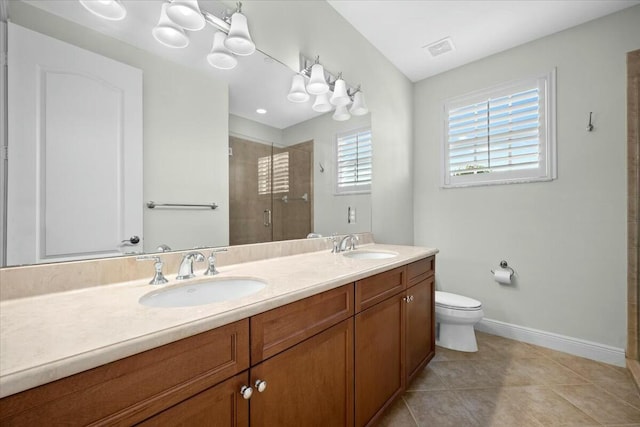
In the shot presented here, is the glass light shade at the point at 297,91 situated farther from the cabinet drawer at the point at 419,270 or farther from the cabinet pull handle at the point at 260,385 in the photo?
the cabinet pull handle at the point at 260,385

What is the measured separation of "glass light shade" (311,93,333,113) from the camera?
1.90 meters

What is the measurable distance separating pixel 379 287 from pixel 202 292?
2.75 ft

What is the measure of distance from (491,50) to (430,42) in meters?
0.61

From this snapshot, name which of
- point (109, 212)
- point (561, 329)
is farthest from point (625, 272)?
point (109, 212)

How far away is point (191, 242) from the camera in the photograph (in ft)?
4.09

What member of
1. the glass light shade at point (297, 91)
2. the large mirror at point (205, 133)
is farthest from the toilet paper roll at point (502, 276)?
the glass light shade at point (297, 91)

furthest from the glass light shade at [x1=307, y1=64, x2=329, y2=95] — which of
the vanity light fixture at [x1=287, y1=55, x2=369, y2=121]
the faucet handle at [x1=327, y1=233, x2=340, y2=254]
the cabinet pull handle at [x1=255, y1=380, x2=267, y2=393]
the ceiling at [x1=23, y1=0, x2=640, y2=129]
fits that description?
the cabinet pull handle at [x1=255, y1=380, x2=267, y2=393]

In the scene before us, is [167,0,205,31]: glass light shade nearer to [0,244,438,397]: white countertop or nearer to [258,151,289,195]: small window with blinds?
[258,151,289,195]: small window with blinds

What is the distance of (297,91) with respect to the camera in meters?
1.77

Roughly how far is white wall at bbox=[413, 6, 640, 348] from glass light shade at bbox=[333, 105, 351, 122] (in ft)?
4.46

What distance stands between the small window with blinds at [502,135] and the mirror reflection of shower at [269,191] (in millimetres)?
1682

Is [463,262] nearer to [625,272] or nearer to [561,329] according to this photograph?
[561,329]

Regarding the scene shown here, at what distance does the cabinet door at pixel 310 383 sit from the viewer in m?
0.85

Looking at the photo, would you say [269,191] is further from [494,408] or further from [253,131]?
[494,408]
